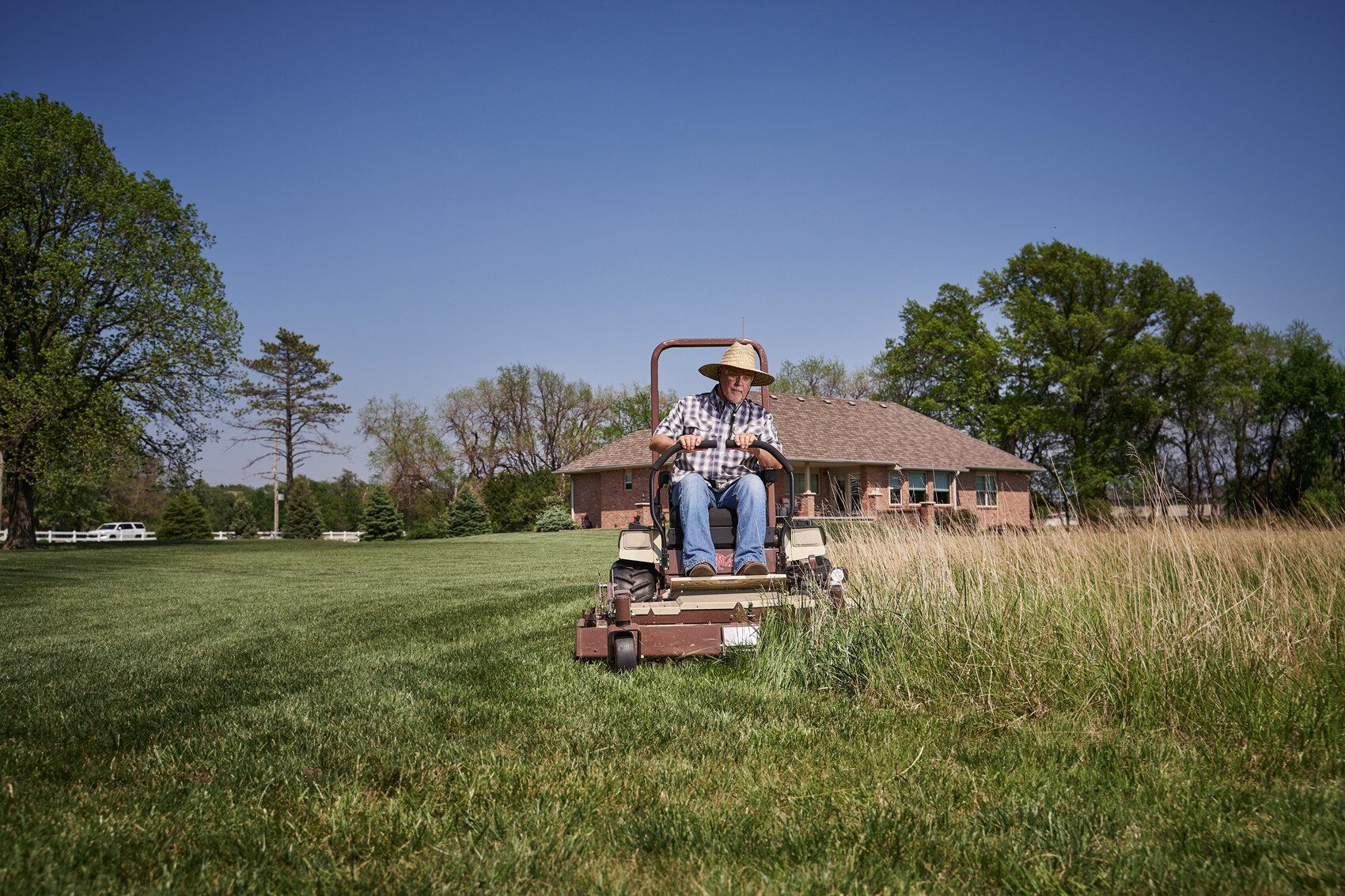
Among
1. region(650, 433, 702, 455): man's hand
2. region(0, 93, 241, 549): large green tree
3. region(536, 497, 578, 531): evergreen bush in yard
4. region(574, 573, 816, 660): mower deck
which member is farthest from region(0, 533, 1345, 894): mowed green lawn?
region(536, 497, 578, 531): evergreen bush in yard

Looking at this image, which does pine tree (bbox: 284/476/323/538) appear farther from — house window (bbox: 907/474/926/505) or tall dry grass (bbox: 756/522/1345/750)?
tall dry grass (bbox: 756/522/1345/750)

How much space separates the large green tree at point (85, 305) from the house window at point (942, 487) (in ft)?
97.3

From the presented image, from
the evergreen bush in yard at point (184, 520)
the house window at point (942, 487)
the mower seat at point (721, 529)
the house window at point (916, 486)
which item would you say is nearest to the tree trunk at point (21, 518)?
the evergreen bush in yard at point (184, 520)

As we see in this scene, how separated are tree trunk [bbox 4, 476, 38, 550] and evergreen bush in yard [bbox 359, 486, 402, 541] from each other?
13.6 metres

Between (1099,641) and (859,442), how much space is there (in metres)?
35.2

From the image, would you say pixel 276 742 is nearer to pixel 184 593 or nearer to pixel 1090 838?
pixel 1090 838

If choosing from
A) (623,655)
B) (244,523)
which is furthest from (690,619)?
(244,523)

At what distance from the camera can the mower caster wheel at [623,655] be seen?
487 centimetres

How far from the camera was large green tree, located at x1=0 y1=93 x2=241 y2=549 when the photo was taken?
82.7 feet

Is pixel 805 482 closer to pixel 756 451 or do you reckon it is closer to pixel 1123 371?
pixel 1123 371

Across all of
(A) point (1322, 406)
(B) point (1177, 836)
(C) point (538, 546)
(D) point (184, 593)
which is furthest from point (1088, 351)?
(B) point (1177, 836)

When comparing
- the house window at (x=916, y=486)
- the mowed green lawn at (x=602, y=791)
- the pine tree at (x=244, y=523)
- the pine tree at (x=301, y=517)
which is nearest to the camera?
the mowed green lawn at (x=602, y=791)

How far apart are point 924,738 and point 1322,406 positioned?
48.5 m

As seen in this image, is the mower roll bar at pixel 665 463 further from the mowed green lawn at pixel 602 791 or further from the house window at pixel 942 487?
the house window at pixel 942 487
